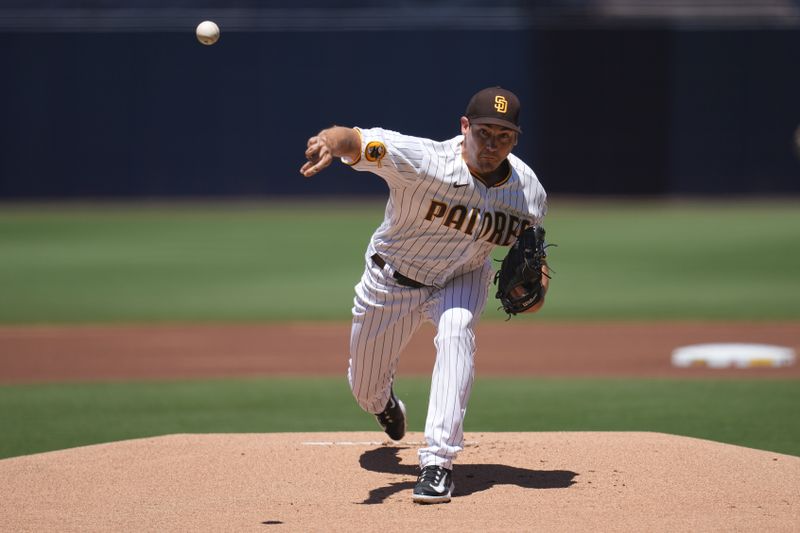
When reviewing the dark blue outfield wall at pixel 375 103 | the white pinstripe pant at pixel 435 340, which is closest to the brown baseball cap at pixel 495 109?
the white pinstripe pant at pixel 435 340

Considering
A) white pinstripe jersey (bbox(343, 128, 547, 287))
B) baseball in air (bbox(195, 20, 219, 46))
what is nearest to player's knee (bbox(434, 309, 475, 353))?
white pinstripe jersey (bbox(343, 128, 547, 287))

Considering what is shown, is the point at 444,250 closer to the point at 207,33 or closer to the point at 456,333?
the point at 456,333

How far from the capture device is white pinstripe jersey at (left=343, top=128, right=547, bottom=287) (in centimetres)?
502

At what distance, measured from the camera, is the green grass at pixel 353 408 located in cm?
697

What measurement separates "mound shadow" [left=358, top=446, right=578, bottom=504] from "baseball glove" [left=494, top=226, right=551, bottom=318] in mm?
726

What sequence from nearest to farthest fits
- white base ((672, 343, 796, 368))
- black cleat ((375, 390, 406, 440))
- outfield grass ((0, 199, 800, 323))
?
black cleat ((375, 390, 406, 440)) → white base ((672, 343, 796, 368)) → outfield grass ((0, 199, 800, 323))

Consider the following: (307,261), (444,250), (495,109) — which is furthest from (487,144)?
(307,261)

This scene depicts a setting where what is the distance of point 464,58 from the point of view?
2395 cm

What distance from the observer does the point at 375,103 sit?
2411 centimetres

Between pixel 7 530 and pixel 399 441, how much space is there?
2286 millimetres

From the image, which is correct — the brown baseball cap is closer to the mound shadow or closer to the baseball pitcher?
the baseball pitcher

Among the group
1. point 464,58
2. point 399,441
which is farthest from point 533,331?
point 464,58

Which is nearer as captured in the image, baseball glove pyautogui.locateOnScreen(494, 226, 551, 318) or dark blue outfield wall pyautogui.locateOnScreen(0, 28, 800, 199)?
baseball glove pyautogui.locateOnScreen(494, 226, 551, 318)

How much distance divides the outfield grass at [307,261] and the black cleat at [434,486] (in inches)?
273
